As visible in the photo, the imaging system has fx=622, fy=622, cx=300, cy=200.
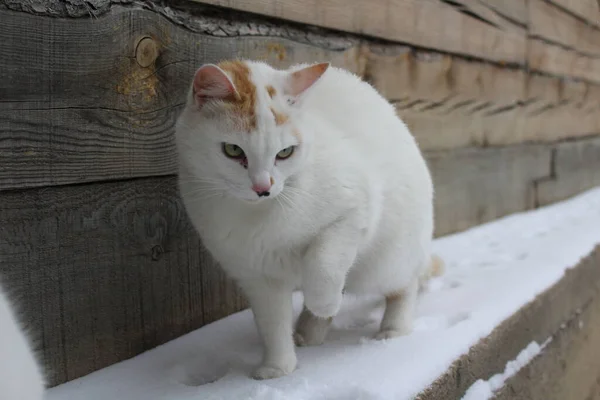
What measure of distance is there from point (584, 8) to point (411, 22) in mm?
2533

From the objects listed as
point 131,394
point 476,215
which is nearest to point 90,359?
point 131,394

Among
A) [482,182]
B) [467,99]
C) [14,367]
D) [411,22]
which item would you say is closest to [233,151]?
[14,367]

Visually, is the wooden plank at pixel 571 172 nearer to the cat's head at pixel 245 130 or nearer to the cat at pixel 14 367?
the cat's head at pixel 245 130

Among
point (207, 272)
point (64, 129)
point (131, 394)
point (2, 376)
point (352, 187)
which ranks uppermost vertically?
point (64, 129)

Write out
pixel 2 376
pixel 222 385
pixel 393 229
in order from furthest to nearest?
pixel 393 229
pixel 222 385
pixel 2 376

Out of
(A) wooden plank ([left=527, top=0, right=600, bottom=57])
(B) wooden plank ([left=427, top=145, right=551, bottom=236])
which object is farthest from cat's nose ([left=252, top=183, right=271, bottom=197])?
(A) wooden plank ([left=527, top=0, right=600, bottom=57])

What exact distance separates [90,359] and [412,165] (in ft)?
3.13

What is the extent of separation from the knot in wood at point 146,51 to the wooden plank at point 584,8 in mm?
3128

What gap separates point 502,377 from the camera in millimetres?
1810

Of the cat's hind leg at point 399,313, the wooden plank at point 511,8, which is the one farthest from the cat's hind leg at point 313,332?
the wooden plank at point 511,8

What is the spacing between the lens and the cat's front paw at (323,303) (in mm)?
1394

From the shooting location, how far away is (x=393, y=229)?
5.28 feet

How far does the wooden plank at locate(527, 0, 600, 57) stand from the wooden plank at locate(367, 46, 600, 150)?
265mm

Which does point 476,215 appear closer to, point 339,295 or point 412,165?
point 412,165
